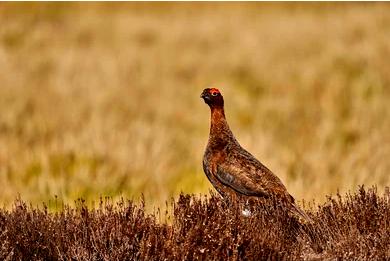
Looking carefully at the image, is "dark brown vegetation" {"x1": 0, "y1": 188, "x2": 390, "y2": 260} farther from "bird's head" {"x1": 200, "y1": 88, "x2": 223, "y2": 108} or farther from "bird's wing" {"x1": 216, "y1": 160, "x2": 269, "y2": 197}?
"bird's head" {"x1": 200, "y1": 88, "x2": 223, "y2": 108}

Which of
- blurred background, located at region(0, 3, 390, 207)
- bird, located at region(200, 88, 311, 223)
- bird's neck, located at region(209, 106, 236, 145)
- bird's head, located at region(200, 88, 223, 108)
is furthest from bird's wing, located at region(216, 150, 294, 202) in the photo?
blurred background, located at region(0, 3, 390, 207)

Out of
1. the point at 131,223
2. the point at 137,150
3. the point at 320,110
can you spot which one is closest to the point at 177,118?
the point at 320,110

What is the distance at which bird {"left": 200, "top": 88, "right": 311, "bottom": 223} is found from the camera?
5672 millimetres

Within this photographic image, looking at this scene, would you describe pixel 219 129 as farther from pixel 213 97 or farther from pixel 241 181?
pixel 241 181

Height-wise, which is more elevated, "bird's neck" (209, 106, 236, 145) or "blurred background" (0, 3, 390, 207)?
"blurred background" (0, 3, 390, 207)

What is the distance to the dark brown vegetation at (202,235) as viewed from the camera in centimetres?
514

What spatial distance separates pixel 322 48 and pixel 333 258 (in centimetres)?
1258

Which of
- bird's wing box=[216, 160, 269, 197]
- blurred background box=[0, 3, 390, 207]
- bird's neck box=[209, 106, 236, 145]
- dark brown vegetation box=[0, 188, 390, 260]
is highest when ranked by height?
blurred background box=[0, 3, 390, 207]

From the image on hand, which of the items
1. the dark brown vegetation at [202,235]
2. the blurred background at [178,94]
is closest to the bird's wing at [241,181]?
the dark brown vegetation at [202,235]

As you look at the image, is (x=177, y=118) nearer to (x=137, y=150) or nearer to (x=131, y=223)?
(x=137, y=150)

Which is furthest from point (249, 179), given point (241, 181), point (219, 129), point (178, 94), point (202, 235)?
point (178, 94)

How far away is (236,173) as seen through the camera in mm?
5711

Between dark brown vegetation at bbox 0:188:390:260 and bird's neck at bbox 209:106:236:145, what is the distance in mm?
493

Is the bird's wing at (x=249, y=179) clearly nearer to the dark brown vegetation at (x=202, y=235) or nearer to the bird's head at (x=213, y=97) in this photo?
the dark brown vegetation at (x=202, y=235)
